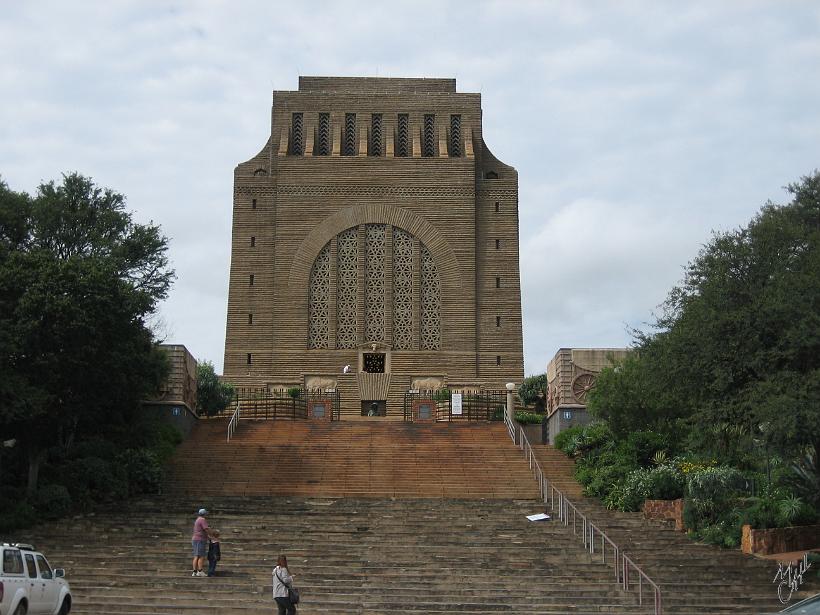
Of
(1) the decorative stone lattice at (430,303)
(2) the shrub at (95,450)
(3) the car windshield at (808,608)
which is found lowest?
(3) the car windshield at (808,608)

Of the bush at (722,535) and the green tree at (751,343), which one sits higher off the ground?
the green tree at (751,343)

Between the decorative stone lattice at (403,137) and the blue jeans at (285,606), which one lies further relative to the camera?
the decorative stone lattice at (403,137)

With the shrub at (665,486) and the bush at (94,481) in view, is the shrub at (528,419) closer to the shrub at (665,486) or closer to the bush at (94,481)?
the shrub at (665,486)

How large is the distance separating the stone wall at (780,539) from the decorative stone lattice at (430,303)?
907 inches

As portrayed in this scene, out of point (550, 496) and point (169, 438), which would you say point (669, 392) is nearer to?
point (550, 496)

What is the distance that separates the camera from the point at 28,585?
1522 centimetres

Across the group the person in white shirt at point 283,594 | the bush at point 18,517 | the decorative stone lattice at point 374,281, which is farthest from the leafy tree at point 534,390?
the person in white shirt at point 283,594

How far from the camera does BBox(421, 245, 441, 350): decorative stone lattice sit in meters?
44.6

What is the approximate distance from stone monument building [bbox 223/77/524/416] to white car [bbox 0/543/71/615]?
1064 inches

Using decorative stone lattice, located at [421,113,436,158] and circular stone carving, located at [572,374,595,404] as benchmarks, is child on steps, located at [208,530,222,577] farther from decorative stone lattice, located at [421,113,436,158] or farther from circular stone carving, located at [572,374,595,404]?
decorative stone lattice, located at [421,113,436,158]

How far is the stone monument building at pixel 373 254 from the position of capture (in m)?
44.0

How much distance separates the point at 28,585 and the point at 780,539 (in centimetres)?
1338

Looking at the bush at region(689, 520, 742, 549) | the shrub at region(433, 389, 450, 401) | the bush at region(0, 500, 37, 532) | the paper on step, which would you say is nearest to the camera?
the bush at region(689, 520, 742, 549)

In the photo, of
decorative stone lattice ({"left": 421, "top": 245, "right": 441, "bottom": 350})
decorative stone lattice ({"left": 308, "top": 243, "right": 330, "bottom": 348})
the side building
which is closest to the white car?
the side building
